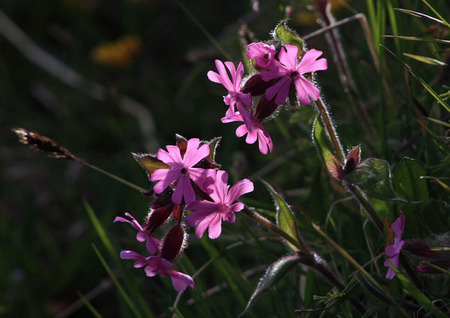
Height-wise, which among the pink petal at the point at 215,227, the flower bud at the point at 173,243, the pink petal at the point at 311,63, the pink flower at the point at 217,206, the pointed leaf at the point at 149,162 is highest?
the pink petal at the point at 311,63

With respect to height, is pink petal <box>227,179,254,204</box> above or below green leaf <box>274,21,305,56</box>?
below

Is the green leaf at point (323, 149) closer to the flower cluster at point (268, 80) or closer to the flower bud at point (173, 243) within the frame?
the flower cluster at point (268, 80)

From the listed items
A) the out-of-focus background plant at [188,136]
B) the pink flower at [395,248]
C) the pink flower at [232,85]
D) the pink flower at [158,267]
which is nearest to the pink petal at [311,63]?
the pink flower at [232,85]

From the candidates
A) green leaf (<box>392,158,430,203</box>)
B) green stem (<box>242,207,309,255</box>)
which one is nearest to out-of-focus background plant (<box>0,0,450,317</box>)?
green leaf (<box>392,158,430,203</box>)

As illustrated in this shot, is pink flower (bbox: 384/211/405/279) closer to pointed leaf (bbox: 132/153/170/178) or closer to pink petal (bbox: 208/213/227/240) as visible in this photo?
pink petal (bbox: 208/213/227/240)

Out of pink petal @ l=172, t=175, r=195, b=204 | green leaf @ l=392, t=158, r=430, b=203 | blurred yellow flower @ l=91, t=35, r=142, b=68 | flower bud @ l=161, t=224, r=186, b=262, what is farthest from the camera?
blurred yellow flower @ l=91, t=35, r=142, b=68

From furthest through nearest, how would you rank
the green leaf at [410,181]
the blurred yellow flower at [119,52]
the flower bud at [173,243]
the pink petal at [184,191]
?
the blurred yellow flower at [119,52] < the green leaf at [410,181] < the flower bud at [173,243] < the pink petal at [184,191]

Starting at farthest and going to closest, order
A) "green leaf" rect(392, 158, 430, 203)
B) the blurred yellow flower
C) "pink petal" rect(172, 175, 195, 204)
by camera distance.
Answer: the blurred yellow flower → "green leaf" rect(392, 158, 430, 203) → "pink petal" rect(172, 175, 195, 204)

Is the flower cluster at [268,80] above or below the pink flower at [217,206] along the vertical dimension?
above
